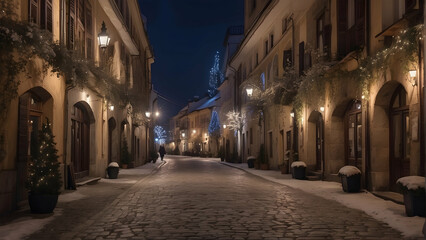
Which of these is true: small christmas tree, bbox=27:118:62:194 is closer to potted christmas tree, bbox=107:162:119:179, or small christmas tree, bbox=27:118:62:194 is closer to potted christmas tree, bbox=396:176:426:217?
potted christmas tree, bbox=396:176:426:217

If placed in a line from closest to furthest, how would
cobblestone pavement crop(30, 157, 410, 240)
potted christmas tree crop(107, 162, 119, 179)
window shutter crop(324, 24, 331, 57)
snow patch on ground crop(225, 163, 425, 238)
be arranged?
1. cobblestone pavement crop(30, 157, 410, 240)
2. snow patch on ground crop(225, 163, 425, 238)
3. window shutter crop(324, 24, 331, 57)
4. potted christmas tree crop(107, 162, 119, 179)

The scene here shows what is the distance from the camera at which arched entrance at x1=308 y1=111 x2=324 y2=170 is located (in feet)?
67.8

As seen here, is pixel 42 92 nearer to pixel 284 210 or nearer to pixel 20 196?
pixel 20 196

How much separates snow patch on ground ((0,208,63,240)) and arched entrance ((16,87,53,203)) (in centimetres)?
180

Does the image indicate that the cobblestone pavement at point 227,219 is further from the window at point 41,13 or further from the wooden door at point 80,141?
the window at point 41,13

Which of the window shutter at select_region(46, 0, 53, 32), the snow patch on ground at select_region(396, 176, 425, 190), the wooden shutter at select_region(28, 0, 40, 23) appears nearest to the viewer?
the snow patch on ground at select_region(396, 176, 425, 190)

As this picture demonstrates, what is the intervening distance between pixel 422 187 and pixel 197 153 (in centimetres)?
6794

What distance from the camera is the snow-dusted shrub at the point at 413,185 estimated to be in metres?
9.20

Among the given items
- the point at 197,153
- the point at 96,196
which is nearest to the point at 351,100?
the point at 96,196

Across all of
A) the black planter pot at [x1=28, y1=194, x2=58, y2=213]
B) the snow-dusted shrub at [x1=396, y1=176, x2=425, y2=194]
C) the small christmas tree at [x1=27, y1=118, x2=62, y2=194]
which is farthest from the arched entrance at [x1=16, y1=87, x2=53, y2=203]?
the snow-dusted shrub at [x1=396, y1=176, x2=425, y2=194]

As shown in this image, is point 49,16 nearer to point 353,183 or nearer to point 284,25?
point 353,183

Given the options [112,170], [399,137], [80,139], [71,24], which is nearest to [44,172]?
[71,24]

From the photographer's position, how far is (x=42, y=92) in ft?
40.4

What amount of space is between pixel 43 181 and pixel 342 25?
38.5ft
